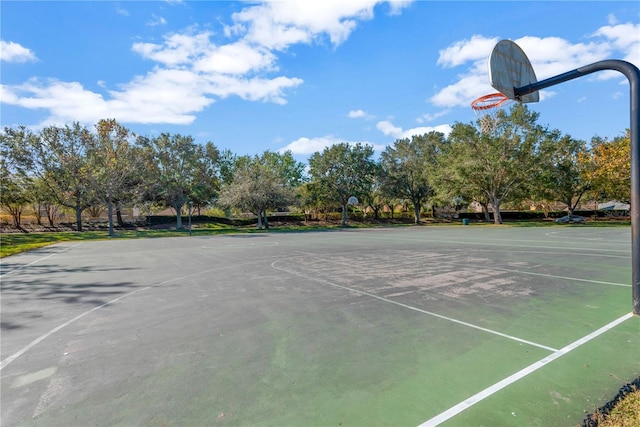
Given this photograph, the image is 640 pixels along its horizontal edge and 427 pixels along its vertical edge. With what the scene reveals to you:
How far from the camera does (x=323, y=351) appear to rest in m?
4.12

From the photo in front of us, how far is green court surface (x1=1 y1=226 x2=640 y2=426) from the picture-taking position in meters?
A: 2.93

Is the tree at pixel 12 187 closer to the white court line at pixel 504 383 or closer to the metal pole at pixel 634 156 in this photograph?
the white court line at pixel 504 383

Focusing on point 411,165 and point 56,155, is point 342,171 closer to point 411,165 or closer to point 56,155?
point 411,165

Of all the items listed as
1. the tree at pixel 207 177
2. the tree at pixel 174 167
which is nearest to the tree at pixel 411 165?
the tree at pixel 207 177

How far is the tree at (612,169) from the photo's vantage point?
33.7 meters

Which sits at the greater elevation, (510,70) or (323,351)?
(510,70)

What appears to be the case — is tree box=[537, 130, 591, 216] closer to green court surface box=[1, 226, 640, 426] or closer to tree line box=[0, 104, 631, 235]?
tree line box=[0, 104, 631, 235]

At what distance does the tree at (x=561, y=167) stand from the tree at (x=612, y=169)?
1.12 m

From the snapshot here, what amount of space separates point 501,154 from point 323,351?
37748mm

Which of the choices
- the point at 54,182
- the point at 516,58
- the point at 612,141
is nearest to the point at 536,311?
the point at 516,58

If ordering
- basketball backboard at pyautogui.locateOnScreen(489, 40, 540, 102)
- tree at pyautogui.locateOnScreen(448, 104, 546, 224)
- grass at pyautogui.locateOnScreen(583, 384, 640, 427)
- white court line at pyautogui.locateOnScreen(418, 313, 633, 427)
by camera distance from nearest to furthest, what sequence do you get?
grass at pyautogui.locateOnScreen(583, 384, 640, 427), white court line at pyautogui.locateOnScreen(418, 313, 633, 427), basketball backboard at pyautogui.locateOnScreen(489, 40, 540, 102), tree at pyautogui.locateOnScreen(448, 104, 546, 224)

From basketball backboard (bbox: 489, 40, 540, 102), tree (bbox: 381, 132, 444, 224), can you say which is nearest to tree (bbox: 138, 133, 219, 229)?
tree (bbox: 381, 132, 444, 224)

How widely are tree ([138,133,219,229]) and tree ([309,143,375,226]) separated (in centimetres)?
1623

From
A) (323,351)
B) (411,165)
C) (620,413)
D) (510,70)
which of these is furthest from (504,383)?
(411,165)
